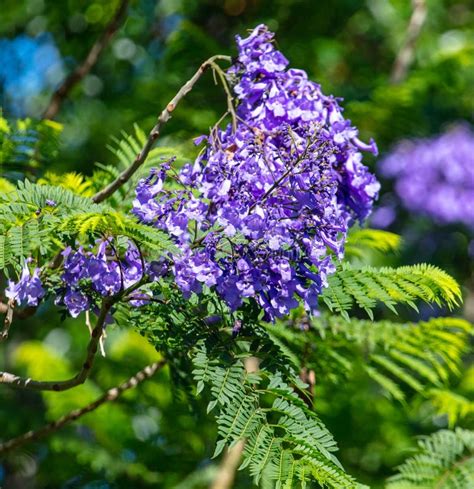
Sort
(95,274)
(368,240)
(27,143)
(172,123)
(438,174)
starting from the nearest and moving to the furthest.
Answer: (95,274) < (27,143) < (368,240) < (172,123) < (438,174)

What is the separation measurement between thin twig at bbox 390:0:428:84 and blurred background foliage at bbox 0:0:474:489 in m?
0.13

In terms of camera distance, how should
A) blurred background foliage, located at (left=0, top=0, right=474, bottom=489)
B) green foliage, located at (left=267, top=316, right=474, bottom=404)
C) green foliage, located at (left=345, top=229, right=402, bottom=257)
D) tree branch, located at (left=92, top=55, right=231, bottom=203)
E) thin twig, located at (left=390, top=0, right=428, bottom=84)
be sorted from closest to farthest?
1. tree branch, located at (left=92, top=55, right=231, bottom=203)
2. green foliage, located at (left=267, top=316, right=474, bottom=404)
3. green foliage, located at (left=345, top=229, right=402, bottom=257)
4. blurred background foliage, located at (left=0, top=0, right=474, bottom=489)
5. thin twig, located at (left=390, top=0, right=428, bottom=84)

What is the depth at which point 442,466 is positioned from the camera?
3.08 metres

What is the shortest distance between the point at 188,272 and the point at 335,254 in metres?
0.34

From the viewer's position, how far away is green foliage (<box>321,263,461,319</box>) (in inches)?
79.8

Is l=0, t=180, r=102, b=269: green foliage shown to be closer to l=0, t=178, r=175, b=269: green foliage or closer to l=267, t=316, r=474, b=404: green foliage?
l=0, t=178, r=175, b=269: green foliage

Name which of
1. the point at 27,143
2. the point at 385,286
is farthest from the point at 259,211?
the point at 27,143

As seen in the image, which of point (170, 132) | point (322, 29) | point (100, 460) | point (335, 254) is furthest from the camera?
point (322, 29)

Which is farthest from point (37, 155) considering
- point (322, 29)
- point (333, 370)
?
point (322, 29)

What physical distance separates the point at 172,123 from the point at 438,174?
302cm

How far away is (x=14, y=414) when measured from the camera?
4367 millimetres

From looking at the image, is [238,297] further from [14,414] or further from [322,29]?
[322,29]

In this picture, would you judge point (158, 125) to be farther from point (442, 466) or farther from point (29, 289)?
point (442, 466)

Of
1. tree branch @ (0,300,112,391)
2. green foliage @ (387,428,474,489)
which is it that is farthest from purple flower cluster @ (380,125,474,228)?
tree branch @ (0,300,112,391)
